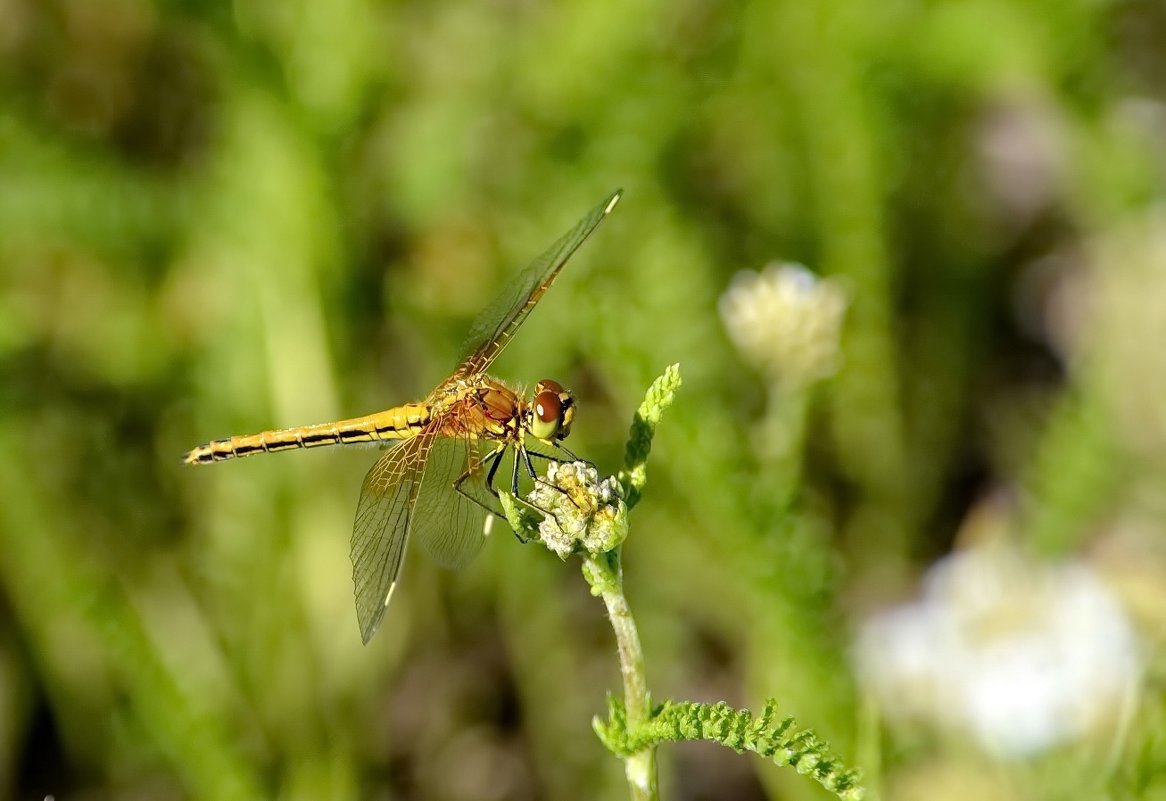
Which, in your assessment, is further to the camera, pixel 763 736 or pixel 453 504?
pixel 453 504

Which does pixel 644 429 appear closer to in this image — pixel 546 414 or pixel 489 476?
pixel 546 414

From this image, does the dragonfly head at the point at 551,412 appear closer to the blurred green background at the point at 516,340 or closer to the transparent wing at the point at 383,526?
the transparent wing at the point at 383,526

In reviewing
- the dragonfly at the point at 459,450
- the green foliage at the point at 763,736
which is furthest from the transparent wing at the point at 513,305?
the green foliage at the point at 763,736

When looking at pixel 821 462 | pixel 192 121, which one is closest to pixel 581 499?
pixel 821 462

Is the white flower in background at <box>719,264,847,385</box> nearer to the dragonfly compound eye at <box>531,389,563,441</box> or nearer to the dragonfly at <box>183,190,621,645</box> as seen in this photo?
the dragonfly at <box>183,190,621,645</box>

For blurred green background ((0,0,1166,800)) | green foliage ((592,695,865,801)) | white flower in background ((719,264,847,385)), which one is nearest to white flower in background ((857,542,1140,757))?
blurred green background ((0,0,1166,800))

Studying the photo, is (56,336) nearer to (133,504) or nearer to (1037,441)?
(133,504)

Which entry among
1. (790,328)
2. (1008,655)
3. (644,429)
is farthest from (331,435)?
(1008,655)
